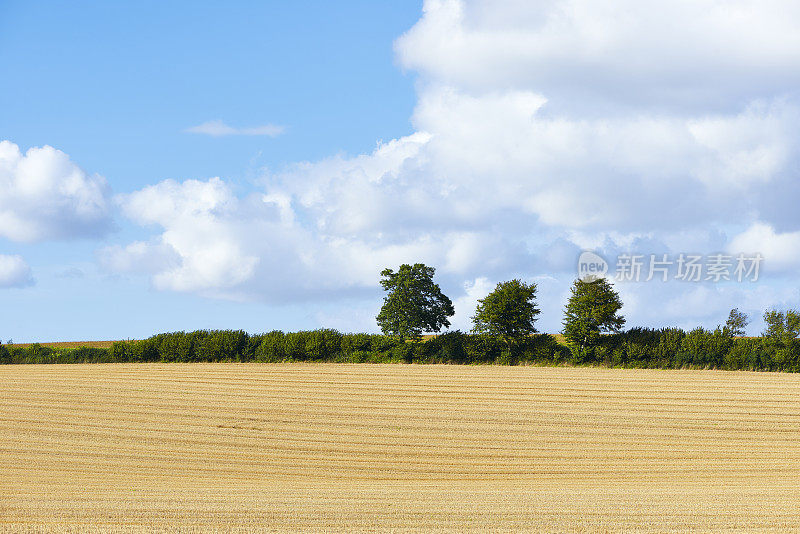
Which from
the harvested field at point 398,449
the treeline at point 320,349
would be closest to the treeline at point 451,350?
the treeline at point 320,349

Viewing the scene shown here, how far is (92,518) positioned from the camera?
12.2 metres

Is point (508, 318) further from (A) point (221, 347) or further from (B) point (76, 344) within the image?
(B) point (76, 344)

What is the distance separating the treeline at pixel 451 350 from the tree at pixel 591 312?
0.67m

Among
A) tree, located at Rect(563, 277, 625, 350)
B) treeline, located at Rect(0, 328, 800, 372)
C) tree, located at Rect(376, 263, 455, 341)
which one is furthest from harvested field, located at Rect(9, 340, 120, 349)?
tree, located at Rect(563, 277, 625, 350)

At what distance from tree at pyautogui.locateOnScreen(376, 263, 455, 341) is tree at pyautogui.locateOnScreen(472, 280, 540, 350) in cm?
333

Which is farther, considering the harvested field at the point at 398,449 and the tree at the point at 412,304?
the tree at the point at 412,304

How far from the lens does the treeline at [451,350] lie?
3894 centimetres

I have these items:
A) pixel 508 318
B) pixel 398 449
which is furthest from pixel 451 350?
pixel 398 449

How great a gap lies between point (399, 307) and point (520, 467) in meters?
25.0

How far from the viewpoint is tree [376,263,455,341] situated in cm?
4506

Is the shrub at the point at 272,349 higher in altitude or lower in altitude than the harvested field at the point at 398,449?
higher

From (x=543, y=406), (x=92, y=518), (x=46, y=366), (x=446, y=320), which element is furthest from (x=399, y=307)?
(x=92, y=518)

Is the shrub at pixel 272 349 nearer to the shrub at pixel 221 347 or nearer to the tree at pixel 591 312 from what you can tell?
the shrub at pixel 221 347

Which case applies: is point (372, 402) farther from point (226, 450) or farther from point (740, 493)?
point (740, 493)
